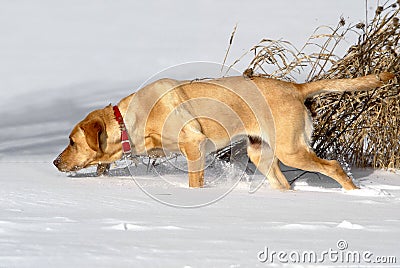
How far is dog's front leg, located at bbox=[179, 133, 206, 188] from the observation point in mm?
5184

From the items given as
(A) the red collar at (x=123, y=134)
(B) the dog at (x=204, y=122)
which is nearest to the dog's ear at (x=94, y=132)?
(B) the dog at (x=204, y=122)

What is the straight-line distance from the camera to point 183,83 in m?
5.50

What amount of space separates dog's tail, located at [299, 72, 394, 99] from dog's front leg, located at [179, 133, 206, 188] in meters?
0.94

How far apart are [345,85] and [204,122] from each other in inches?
45.1

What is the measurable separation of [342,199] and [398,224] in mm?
1157

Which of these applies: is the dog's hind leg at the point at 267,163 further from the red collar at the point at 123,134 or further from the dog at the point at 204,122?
the red collar at the point at 123,134

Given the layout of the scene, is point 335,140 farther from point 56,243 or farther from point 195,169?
point 56,243

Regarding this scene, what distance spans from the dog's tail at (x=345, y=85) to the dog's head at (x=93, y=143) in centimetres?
154

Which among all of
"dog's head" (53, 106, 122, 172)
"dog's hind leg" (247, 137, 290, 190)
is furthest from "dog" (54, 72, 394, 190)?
"dog's hind leg" (247, 137, 290, 190)

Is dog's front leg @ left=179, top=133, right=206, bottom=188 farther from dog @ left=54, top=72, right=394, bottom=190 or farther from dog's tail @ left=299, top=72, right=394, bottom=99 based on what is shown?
dog's tail @ left=299, top=72, right=394, bottom=99

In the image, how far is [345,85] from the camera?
17.6ft

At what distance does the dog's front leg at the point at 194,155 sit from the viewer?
518cm

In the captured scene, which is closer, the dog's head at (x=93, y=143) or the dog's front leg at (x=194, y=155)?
the dog's front leg at (x=194, y=155)

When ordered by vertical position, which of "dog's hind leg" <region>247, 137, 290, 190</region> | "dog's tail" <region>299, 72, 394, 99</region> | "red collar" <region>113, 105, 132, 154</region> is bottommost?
"dog's hind leg" <region>247, 137, 290, 190</region>
